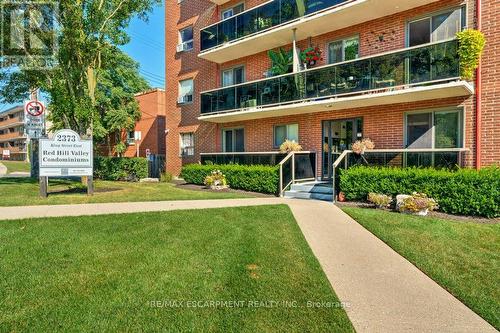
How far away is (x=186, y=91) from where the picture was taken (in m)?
18.6

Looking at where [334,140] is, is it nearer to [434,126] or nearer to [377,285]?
[434,126]

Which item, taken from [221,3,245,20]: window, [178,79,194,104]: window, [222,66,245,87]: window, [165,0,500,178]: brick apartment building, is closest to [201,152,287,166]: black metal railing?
[165,0,500,178]: brick apartment building

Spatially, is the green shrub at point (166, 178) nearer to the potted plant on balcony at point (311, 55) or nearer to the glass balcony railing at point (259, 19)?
the glass balcony railing at point (259, 19)

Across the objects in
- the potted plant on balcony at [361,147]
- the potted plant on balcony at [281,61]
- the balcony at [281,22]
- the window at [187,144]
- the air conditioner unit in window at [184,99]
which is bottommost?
the potted plant on balcony at [361,147]

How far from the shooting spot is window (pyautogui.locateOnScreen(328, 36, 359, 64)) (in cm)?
1209

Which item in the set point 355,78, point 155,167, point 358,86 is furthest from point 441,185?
point 155,167

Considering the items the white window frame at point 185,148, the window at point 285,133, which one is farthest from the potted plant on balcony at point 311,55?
the white window frame at point 185,148

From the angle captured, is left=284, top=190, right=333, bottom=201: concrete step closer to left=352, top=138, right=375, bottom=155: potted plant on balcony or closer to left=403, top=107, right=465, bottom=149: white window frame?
left=352, top=138, right=375, bottom=155: potted plant on balcony

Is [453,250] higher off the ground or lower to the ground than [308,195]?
lower

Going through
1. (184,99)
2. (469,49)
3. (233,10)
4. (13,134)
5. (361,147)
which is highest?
(233,10)

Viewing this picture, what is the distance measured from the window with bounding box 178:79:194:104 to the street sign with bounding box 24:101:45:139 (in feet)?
25.5

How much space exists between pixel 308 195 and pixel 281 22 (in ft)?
23.7

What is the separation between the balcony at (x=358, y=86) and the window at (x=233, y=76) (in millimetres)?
1749

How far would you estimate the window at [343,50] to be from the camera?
39.7 ft
